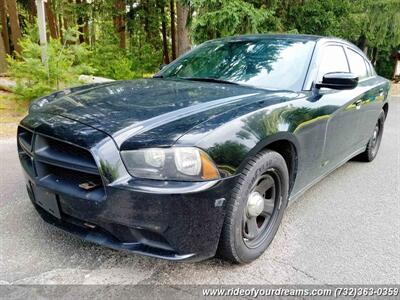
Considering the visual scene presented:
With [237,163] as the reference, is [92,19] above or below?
above

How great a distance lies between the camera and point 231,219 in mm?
2160

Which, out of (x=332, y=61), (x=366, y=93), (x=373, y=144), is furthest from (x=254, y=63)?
(x=373, y=144)

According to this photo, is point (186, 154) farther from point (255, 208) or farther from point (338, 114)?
point (338, 114)

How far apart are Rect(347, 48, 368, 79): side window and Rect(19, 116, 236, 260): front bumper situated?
270 cm

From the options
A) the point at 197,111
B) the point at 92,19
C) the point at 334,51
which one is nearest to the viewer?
the point at 197,111

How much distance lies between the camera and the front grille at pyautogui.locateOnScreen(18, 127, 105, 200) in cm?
204

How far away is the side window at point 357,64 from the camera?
4.05 meters

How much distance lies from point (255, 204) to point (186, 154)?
28.3 inches

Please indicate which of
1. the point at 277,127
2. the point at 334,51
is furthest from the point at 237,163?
the point at 334,51

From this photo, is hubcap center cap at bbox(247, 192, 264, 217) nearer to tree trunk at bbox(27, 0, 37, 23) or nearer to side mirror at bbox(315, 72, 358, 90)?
side mirror at bbox(315, 72, 358, 90)

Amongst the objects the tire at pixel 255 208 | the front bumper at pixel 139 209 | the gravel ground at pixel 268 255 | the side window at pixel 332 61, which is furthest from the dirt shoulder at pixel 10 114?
the side window at pixel 332 61

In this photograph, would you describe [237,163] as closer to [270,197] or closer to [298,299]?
[270,197]

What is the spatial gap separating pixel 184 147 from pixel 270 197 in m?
1.02

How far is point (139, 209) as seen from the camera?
1944mm
